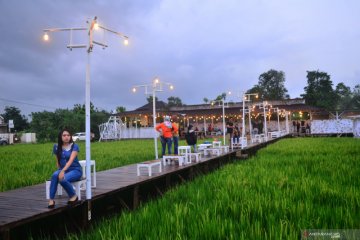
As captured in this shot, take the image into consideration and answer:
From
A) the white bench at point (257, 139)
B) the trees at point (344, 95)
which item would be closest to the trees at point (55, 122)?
the white bench at point (257, 139)

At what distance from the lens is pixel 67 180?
193 inches

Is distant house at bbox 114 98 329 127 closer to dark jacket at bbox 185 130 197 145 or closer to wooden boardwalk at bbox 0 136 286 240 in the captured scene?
dark jacket at bbox 185 130 197 145

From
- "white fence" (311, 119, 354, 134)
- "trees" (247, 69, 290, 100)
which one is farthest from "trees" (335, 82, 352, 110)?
"white fence" (311, 119, 354, 134)

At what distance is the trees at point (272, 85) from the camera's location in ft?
190

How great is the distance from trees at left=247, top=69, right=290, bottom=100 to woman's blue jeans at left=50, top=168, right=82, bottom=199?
A: 54624 millimetres

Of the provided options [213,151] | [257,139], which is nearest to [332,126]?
[257,139]

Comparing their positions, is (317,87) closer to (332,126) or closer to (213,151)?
(332,126)

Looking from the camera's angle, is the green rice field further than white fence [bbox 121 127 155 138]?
No

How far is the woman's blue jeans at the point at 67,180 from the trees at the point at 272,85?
179 feet

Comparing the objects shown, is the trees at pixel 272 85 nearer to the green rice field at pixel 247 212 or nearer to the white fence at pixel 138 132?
the white fence at pixel 138 132

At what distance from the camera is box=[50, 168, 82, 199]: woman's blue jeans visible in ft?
15.2

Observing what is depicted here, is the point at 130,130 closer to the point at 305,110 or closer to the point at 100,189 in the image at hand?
the point at 305,110

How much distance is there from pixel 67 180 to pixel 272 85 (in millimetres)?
61123

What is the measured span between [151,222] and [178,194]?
204 centimetres
